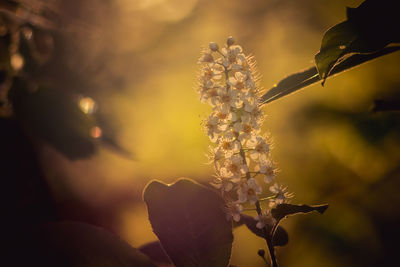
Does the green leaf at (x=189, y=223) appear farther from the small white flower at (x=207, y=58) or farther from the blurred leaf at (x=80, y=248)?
the small white flower at (x=207, y=58)

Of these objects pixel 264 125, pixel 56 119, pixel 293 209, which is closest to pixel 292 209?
pixel 293 209

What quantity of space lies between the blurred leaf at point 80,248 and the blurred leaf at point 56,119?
34 cm

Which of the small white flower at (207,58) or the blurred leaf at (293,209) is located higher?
the small white flower at (207,58)

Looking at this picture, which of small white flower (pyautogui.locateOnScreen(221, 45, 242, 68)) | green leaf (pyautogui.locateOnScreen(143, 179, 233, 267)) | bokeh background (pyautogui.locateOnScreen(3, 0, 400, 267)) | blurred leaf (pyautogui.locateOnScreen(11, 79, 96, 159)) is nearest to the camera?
green leaf (pyautogui.locateOnScreen(143, 179, 233, 267))

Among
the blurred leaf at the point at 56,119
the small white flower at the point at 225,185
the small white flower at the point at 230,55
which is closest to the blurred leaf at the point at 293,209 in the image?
the small white flower at the point at 225,185

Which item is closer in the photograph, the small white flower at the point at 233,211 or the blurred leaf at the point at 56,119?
the small white flower at the point at 233,211

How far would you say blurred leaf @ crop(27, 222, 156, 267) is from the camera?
1.44 ft

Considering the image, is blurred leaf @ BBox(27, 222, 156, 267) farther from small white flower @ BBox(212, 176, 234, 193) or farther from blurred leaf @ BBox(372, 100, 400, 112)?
blurred leaf @ BBox(372, 100, 400, 112)

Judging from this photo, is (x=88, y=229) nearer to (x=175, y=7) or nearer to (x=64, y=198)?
(x=64, y=198)

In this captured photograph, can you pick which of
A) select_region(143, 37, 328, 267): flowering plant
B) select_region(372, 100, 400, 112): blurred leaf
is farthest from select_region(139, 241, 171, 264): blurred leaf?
select_region(372, 100, 400, 112): blurred leaf

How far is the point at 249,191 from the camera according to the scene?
0.54m

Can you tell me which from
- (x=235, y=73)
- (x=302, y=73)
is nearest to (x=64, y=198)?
(x=235, y=73)

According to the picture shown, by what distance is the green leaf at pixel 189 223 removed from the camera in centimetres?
49

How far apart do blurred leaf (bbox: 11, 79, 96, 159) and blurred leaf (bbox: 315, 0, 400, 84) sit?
0.59 m
